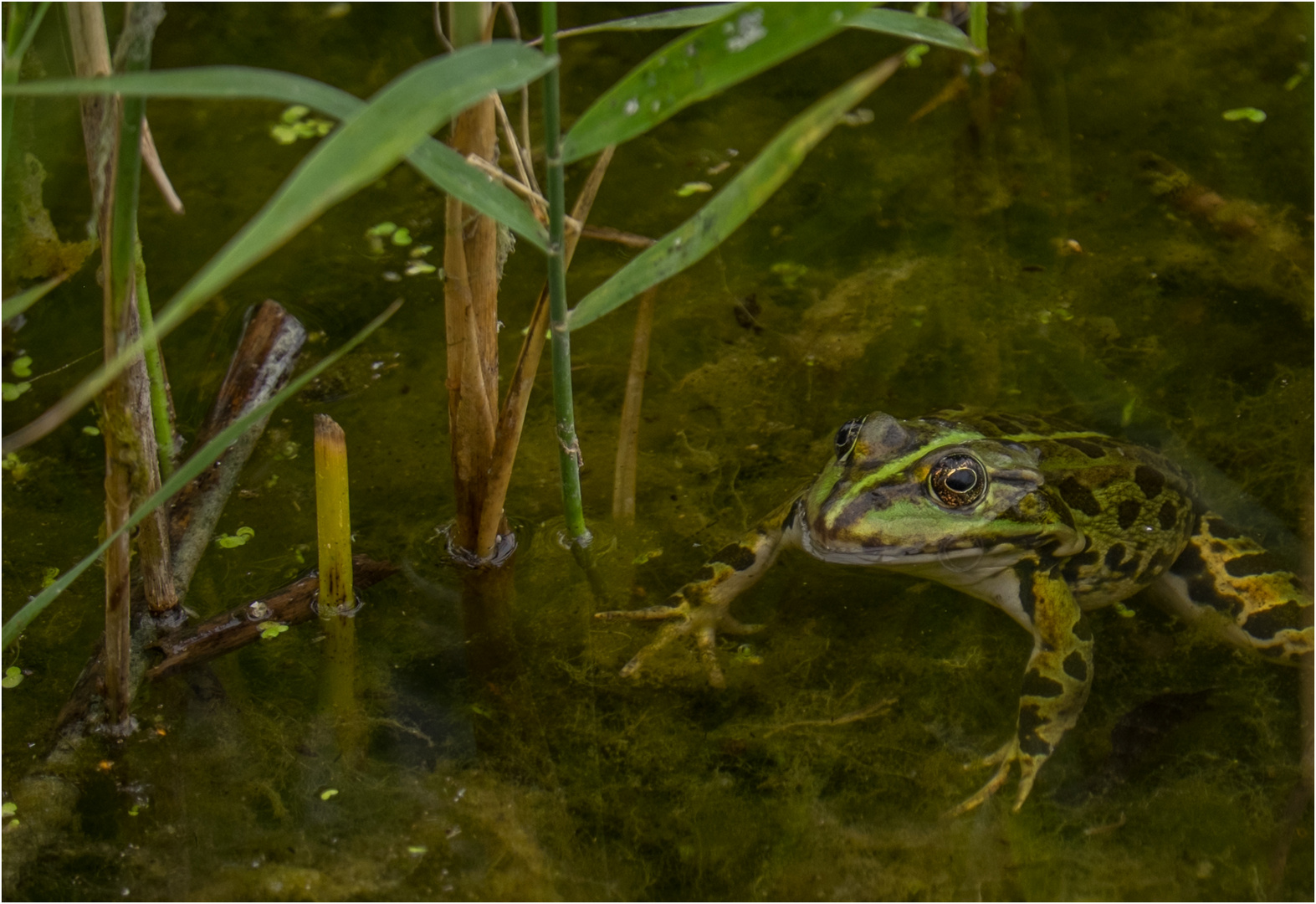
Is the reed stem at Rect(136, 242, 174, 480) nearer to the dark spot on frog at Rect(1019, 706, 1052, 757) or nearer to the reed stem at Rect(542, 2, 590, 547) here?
the reed stem at Rect(542, 2, 590, 547)

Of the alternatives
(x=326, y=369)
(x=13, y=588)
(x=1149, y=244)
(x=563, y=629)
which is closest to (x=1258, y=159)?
(x=1149, y=244)

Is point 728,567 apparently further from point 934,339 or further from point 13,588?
point 13,588

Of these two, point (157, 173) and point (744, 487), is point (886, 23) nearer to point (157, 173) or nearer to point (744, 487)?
point (157, 173)

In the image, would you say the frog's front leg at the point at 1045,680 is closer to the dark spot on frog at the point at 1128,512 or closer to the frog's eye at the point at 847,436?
the dark spot on frog at the point at 1128,512

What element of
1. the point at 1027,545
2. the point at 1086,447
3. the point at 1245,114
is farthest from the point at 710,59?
the point at 1245,114

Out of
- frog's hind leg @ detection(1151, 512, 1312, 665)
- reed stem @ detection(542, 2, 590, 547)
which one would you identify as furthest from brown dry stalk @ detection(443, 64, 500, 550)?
frog's hind leg @ detection(1151, 512, 1312, 665)
